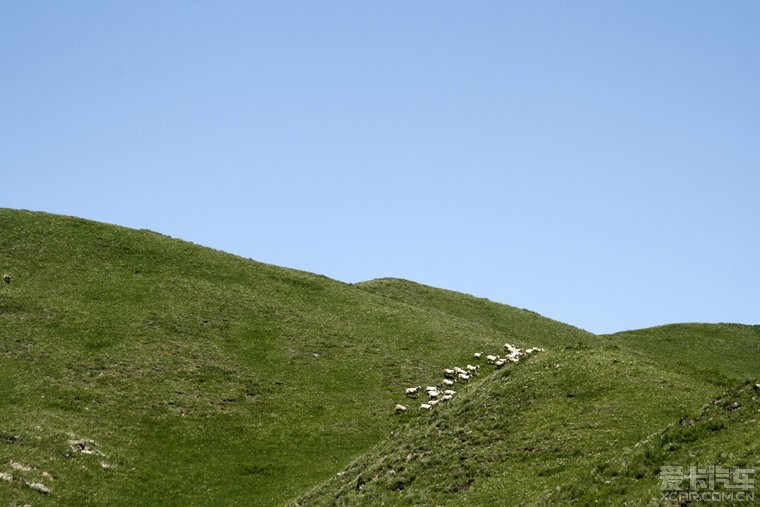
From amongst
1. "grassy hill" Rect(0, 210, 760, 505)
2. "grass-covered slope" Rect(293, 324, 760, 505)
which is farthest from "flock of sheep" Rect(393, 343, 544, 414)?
"grass-covered slope" Rect(293, 324, 760, 505)

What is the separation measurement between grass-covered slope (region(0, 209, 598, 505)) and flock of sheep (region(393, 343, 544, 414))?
4.41 feet

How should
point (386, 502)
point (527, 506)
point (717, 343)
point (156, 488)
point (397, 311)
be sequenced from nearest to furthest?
1. point (527, 506)
2. point (386, 502)
3. point (156, 488)
4. point (397, 311)
5. point (717, 343)

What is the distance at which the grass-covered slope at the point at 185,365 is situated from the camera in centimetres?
→ 4112

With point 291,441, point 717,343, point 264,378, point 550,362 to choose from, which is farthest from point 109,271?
point 717,343

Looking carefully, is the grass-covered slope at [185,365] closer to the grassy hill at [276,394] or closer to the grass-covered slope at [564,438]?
the grassy hill at [276,394]

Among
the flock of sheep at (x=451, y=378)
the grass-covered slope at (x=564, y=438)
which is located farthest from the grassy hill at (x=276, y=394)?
the flock of sheep at (x=451, y=378)

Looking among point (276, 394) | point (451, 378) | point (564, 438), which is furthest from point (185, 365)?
point (564, 438)

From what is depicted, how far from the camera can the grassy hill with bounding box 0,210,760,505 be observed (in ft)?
106

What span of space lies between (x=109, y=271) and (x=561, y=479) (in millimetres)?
53105

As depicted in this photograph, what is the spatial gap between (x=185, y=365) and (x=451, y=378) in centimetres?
2154

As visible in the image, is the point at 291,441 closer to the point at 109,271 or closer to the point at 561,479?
the point at 561,479

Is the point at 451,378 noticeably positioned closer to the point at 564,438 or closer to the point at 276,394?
the point at 276,394

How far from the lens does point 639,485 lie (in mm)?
23641

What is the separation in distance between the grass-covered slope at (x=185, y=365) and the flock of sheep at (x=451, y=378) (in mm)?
1344
